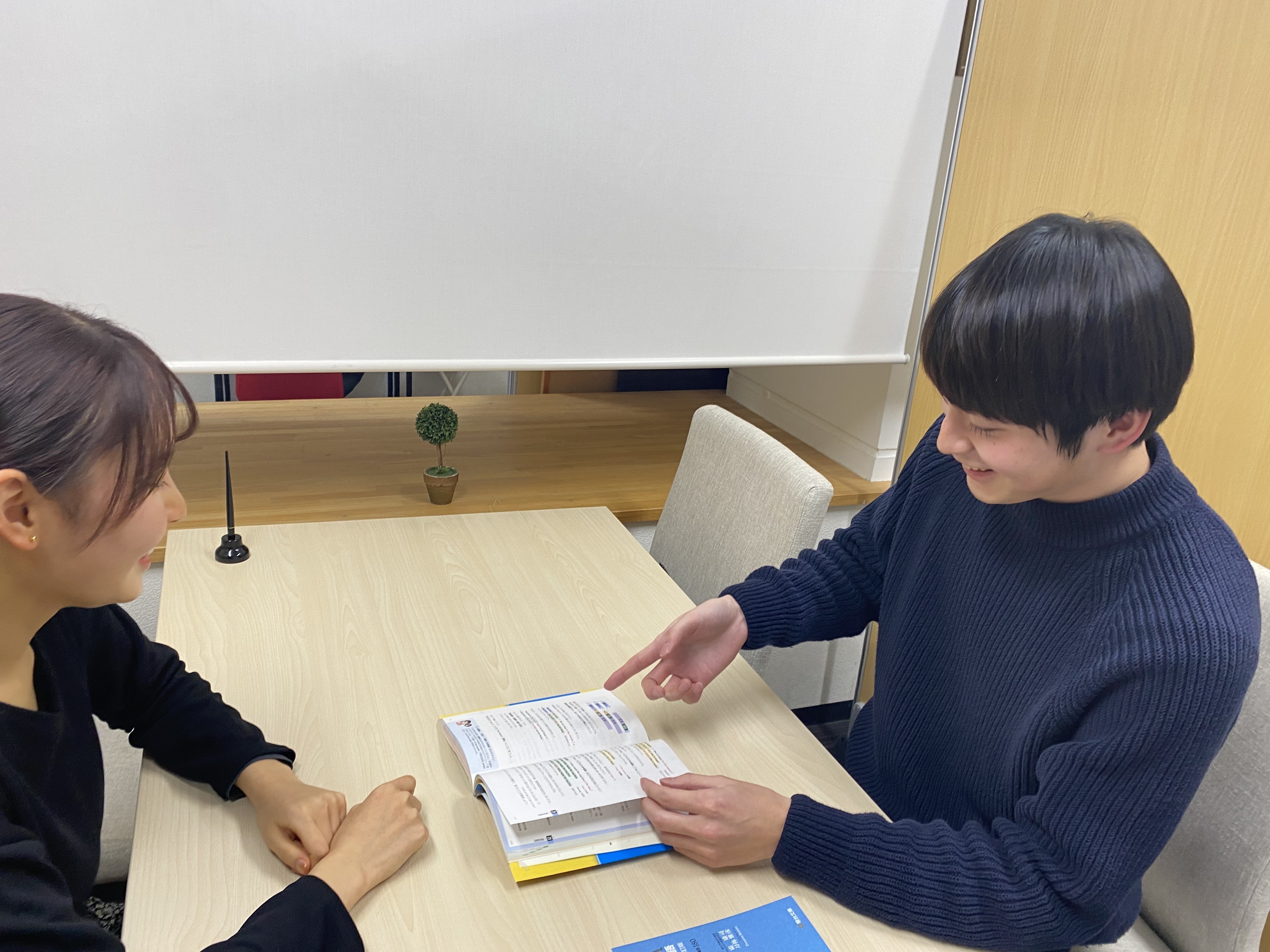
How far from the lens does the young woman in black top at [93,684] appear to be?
0.65 meters

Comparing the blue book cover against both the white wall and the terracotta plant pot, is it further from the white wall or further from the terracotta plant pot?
the white wall

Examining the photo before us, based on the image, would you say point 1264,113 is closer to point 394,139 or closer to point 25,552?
point 394,139

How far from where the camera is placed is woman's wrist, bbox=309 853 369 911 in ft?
2.55

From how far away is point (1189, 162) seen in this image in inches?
53.5

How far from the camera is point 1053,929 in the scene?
0.80 m

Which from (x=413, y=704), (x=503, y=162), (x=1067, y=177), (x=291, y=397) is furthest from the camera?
(x=291, y=397)

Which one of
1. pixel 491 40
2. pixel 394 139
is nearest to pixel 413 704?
pixel 394 139

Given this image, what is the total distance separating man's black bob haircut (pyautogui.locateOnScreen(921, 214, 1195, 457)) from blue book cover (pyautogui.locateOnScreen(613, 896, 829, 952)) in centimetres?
48

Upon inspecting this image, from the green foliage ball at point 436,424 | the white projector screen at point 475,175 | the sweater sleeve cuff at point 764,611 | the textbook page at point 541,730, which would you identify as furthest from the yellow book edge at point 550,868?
the white projector screen at point 475,175

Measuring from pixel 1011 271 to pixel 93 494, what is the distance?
2.48ft

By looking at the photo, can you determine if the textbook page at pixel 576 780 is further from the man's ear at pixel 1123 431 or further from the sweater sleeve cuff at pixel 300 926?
the man's ear at pixel 1123 431

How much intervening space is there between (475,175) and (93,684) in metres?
1.10

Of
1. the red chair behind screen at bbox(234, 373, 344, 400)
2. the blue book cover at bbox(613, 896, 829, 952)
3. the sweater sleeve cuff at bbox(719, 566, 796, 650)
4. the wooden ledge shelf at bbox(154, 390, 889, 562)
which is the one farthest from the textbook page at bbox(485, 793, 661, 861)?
the red chair behind screen at bbox(234, 373, 344, 400)

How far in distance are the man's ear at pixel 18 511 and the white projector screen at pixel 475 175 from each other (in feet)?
3.43
